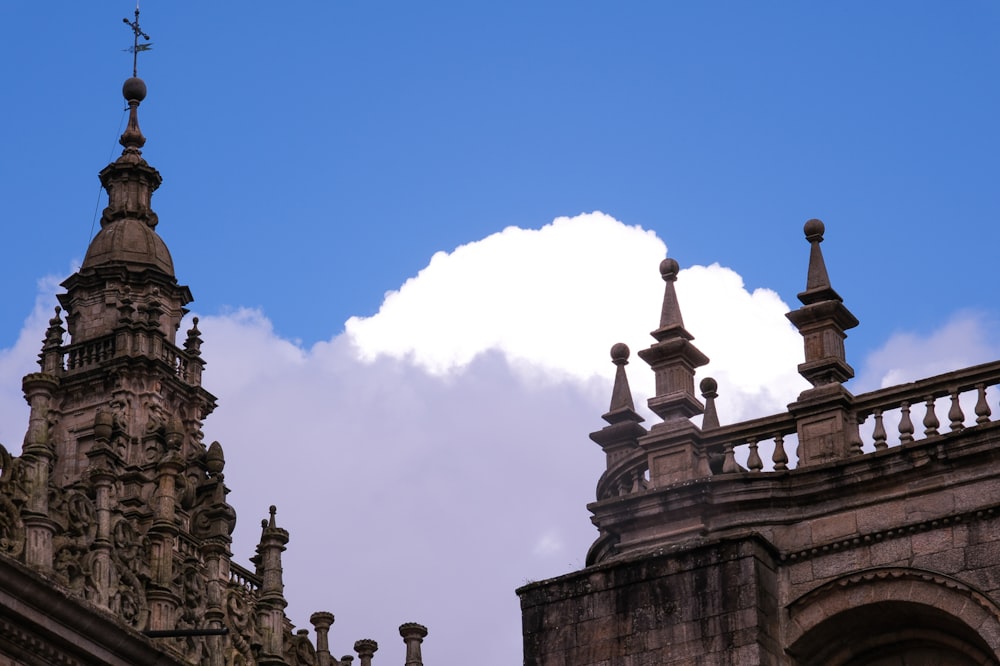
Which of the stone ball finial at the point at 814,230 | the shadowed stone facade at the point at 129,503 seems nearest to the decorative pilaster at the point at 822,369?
the stone ball finial at the point at 814,230

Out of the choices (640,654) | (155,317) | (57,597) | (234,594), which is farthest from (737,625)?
(155,317)

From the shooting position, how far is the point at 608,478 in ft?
89.7

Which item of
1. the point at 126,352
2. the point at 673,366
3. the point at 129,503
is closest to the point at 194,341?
the point at 126,352

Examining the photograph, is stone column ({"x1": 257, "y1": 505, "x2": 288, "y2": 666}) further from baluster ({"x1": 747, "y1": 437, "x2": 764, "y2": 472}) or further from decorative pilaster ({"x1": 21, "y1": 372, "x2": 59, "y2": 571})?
baluster ({"x1": 747, "y1": 437, "x2": 764, "y2": 472})

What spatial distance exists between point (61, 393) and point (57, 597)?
22110mm

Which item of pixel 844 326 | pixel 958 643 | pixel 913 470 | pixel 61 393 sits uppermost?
pixel 61 393

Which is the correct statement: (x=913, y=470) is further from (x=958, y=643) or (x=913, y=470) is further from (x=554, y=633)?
(x=554, y=633)

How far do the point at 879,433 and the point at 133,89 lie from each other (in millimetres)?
39193

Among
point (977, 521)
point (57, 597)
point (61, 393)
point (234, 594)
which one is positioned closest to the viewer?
point (977, 521)

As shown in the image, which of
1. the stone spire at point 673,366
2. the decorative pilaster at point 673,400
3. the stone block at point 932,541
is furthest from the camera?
the stone spire at point 673,366

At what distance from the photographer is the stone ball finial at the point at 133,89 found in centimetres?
6134

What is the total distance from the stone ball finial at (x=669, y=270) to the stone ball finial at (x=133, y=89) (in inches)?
1397

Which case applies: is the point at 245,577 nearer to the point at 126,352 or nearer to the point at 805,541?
the point at 126,352

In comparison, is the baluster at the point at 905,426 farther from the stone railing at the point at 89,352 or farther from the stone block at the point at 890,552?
the stone railing at the point at 89,352
